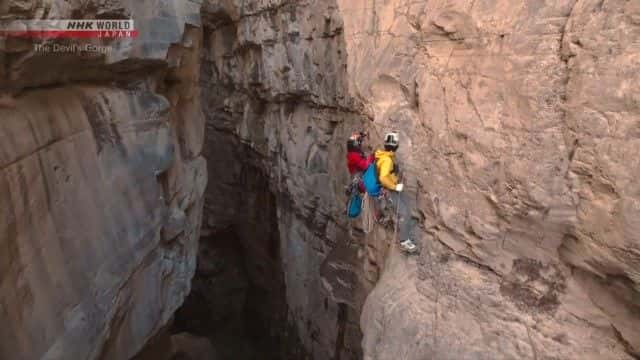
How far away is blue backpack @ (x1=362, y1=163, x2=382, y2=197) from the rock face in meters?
3.08

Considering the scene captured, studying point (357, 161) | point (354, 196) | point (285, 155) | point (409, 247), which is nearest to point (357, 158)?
point (357, 161)

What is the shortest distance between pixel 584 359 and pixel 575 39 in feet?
6.95

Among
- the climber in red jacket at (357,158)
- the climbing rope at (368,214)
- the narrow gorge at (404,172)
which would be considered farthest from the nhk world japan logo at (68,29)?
the climbing rope at (368,214)

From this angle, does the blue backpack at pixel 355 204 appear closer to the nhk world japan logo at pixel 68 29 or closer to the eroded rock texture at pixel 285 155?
the eroded rock texture at pixel 285 155

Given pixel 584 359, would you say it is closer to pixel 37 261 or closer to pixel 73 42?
pixel 37 261

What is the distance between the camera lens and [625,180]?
3.27m

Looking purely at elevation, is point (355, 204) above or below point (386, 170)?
below

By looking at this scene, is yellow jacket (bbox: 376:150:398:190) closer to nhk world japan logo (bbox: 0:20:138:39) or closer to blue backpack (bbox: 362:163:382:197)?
blue backpack (bbox: 362:163:382:197)

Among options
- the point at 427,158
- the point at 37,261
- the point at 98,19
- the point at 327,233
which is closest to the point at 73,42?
the point at 98,19

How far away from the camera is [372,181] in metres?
5.30

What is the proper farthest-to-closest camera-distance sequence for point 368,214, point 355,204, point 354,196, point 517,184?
1. point 355,204
2. point 354,196
3. point 368,214
4. point 517,184

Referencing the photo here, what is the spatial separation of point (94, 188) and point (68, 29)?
176 centimetres

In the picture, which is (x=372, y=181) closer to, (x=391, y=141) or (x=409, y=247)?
(x=391, y=141)

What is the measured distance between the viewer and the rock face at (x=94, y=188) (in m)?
4.79
